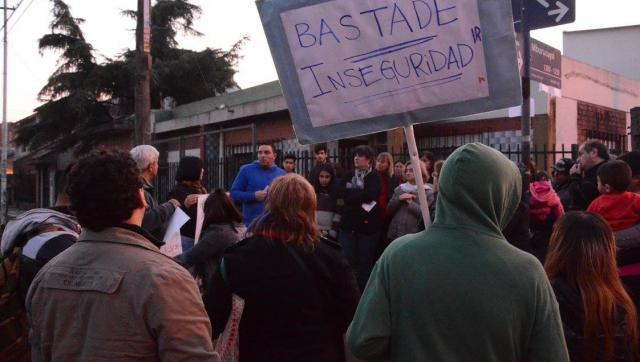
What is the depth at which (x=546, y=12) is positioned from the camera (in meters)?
6.11

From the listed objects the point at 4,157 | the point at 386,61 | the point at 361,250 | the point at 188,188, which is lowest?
the point at 361,250

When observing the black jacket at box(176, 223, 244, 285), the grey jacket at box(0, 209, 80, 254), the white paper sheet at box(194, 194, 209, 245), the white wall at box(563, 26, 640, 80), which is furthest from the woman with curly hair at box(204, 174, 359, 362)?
the white wall at box(563, 26, 640, 80)

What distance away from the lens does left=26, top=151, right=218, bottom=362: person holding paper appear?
6.60 feet

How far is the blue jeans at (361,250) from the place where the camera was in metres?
7.29

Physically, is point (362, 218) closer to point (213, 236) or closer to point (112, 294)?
point (213, 236)

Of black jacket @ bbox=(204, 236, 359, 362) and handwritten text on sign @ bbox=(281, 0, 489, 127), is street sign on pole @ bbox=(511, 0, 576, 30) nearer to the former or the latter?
handwritten text on sign @ bbox=(281, 0, 489, 127)

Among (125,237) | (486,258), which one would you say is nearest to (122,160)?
(125,237)

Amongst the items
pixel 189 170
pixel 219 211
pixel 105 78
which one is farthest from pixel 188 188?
pixel 105 78

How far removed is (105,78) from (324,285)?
2996 cm

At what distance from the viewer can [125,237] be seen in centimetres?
216

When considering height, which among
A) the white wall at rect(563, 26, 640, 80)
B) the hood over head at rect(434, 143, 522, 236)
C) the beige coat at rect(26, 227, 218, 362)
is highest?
the white wall at rect(563, 26, 640, 80)

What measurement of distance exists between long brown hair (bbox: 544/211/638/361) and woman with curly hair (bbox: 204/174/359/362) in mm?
1045

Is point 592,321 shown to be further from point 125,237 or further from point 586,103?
point 586,103

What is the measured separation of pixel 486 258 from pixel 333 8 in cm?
198
